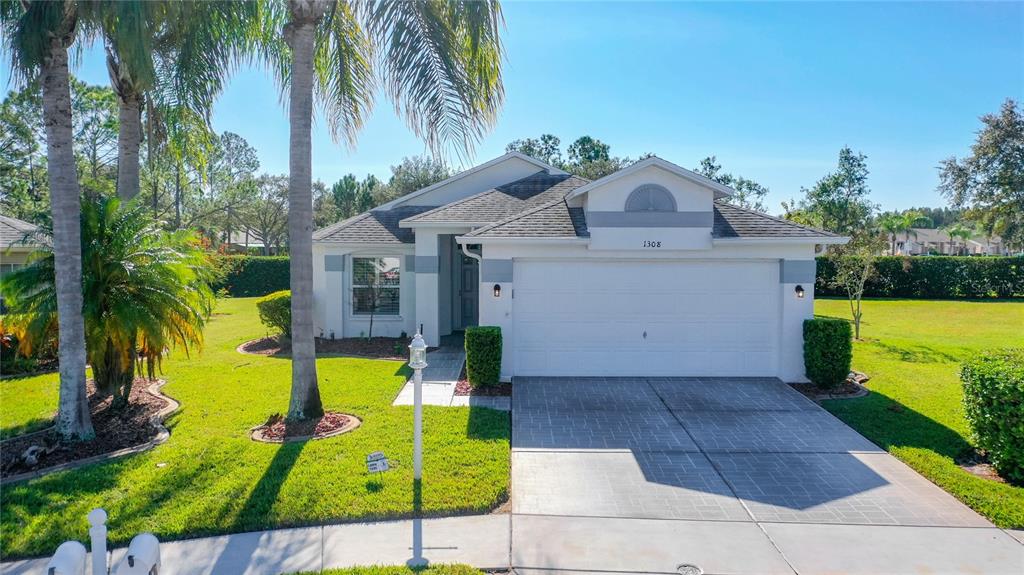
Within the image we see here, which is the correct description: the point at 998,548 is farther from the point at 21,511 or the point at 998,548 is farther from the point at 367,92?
the point at 367,92

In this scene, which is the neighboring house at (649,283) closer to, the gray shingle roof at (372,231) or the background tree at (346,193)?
the gray shingle roof at (372,231)

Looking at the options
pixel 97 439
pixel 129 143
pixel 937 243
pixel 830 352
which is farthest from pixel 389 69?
pixel 937 243

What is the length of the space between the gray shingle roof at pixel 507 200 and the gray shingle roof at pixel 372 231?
1.35 metres

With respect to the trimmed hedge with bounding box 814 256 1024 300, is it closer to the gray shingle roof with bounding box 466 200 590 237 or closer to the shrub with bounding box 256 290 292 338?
the gray shingle roof with bounding box 466 200 590 237

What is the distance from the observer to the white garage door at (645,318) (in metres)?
11.5

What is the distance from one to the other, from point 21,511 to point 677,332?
1008cm

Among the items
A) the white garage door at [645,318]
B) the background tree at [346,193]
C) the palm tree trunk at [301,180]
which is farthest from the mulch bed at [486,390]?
the background tree at [346,193]

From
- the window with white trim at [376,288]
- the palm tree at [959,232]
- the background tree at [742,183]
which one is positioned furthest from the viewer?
the palm tree at [959,232]

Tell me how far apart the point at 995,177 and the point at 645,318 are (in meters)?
32.2

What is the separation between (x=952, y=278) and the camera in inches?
1184

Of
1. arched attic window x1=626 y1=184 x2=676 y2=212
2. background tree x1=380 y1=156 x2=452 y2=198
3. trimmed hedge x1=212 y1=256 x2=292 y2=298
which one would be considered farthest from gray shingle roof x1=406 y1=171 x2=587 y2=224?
background tree x1=380 y1=156 x2=452 y2=198

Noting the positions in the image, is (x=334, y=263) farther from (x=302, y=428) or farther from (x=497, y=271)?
(x=302, y=428)

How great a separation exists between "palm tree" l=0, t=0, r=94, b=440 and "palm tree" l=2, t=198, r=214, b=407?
558 mm

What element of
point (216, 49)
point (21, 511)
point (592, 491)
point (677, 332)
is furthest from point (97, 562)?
point (677, 332)
